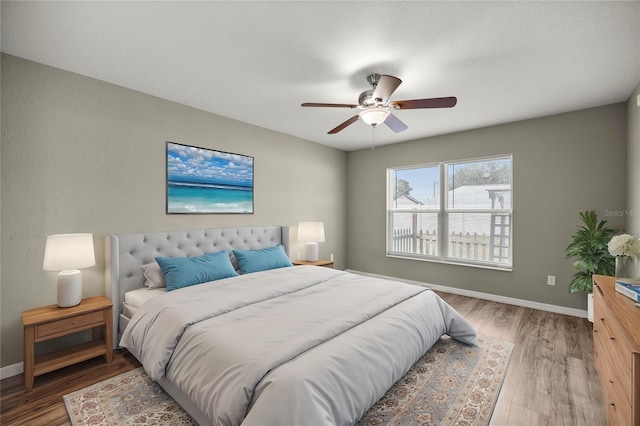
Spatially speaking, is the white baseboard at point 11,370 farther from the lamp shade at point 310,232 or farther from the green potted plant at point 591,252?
the green potted plant at point 591,252

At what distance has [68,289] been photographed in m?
2.31

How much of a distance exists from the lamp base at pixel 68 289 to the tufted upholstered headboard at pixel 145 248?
0.30 m

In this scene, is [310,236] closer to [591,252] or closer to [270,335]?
[270,335]

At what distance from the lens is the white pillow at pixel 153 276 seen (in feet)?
9.14

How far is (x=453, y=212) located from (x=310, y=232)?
91.3 inches

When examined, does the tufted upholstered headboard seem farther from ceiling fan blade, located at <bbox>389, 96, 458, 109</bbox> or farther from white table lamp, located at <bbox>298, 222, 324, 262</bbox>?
ceiling fan blade, located at <bbox>389, 96, 458, 109</bbox>

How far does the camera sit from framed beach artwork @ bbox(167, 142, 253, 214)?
325 centimetres

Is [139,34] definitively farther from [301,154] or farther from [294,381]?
[301,154]

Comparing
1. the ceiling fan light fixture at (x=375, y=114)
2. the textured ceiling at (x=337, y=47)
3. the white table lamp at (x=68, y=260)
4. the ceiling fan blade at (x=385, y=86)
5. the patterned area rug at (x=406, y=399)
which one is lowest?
the patterned area rug at (x=406, y=399)

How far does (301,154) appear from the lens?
15.8 ft

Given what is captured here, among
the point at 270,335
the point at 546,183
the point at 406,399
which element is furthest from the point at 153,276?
the point at 546,183

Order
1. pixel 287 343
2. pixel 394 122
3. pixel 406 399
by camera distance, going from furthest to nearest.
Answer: pixel 394 122, pixel 406 399, pixel 287 343

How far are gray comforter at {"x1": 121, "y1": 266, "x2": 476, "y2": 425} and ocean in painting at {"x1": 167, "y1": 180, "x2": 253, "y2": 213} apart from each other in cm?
111

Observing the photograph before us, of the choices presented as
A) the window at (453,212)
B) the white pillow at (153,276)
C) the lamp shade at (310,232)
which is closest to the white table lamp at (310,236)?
the lamp shade at (310,232)
